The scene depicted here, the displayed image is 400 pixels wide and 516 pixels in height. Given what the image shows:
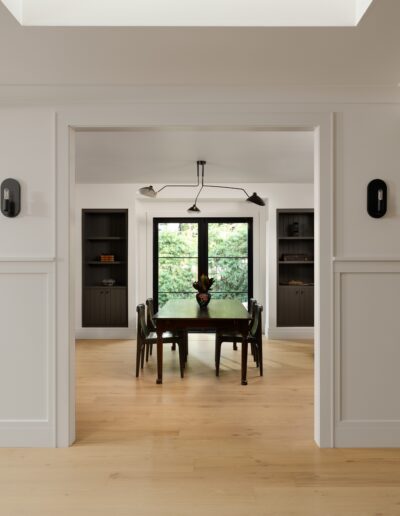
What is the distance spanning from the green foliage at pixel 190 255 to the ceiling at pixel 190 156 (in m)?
1.27

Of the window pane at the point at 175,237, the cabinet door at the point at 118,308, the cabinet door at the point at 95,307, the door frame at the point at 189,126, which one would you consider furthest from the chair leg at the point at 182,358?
the window pane at the point at 175,237

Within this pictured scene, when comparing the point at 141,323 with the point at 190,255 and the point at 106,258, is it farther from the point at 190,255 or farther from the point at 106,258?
the point at 190,255

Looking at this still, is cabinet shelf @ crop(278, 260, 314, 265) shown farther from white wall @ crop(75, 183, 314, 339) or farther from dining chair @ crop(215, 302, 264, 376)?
dining chair @ crop(215, 302, 264, 376)

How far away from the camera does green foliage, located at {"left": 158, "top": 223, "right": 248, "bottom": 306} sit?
7828mm

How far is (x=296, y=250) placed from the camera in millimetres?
7695

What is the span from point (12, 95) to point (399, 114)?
105 inches

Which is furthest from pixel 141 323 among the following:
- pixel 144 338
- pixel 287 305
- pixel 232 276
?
pixel 287 305

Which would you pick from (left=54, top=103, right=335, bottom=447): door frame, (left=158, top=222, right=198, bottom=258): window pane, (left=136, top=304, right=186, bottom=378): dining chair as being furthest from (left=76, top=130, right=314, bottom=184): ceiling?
(left=136, top=304, right=186, bottom=378): dining chair

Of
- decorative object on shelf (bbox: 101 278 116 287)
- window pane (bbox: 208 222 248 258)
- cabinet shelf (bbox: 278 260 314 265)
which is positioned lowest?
decorative object on shelf (bbox: 101 278 116 287)

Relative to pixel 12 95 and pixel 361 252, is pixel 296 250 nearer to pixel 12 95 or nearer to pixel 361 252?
pixel 361 252

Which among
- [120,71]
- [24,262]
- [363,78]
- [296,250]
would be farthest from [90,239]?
[363,78]

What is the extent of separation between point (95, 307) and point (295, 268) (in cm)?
349

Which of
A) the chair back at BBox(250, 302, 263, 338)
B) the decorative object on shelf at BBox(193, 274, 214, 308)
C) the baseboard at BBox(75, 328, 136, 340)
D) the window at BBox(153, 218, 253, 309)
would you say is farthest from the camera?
the window at BBox(153, 218, 253, 309)

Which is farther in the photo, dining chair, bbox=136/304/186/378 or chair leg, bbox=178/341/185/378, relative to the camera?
chair leg, bbox=178/341/185/378
